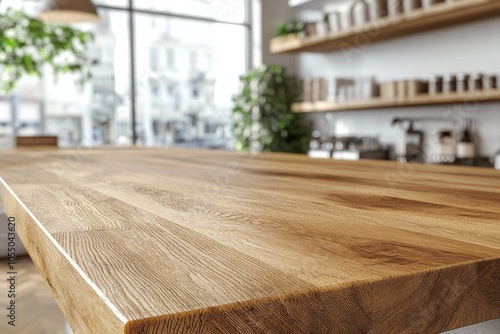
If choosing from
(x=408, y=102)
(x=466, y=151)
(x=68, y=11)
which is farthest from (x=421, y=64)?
(x=68, y=11)

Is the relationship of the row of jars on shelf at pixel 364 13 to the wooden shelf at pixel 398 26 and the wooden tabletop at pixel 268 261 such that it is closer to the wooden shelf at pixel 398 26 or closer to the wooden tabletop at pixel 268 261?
the wooden shelf at pixel 398 26

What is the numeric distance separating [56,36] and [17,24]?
11.9 inches

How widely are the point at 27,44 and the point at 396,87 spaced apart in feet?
9.22

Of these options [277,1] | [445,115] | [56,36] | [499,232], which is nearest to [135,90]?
[56,36]

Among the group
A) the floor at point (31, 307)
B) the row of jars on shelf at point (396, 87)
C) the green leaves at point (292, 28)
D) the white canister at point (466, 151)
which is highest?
the green leaves at point (292, 28)

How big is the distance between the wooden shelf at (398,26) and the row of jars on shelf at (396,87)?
0.34 meters

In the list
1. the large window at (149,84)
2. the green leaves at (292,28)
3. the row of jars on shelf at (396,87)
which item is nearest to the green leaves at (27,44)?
the large window at (149,84)

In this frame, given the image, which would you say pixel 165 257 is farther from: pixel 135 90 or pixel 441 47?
pixel 135 90

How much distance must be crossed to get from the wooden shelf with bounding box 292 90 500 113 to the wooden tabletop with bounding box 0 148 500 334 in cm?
284

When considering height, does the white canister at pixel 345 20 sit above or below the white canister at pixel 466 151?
above

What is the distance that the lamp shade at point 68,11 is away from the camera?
9.19ft

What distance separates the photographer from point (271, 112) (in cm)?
550

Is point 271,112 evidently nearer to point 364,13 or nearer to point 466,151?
point 364,13

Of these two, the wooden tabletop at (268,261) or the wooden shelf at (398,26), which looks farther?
the wooden shelf at (398,26)
